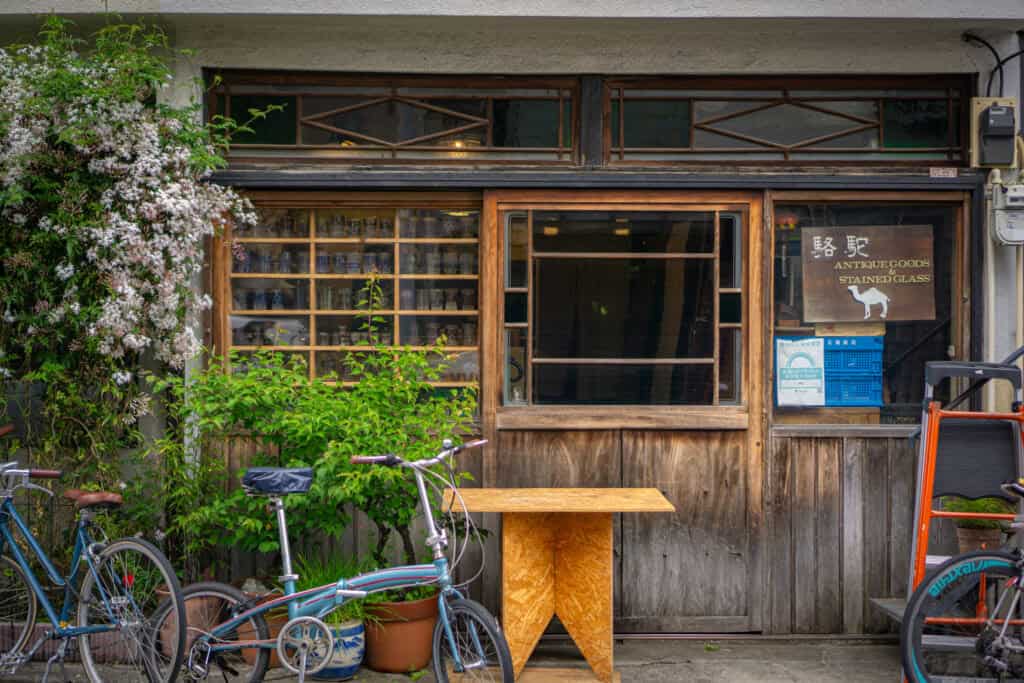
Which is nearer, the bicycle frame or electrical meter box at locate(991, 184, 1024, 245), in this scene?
the bicycle frame

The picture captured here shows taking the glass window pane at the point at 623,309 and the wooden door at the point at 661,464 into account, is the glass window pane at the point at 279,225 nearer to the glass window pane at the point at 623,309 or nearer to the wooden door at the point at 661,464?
the wooden door at the point at 661,464

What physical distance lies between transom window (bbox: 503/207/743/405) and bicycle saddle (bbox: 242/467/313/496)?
71.6 inches

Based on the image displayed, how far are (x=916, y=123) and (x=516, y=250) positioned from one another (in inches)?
116

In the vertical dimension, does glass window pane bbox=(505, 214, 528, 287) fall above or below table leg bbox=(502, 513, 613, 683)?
above

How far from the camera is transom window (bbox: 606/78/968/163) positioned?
6.36m

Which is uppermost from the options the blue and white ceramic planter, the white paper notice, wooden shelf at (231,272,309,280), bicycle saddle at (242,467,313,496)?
wooden shelf at (231,272,309,280)

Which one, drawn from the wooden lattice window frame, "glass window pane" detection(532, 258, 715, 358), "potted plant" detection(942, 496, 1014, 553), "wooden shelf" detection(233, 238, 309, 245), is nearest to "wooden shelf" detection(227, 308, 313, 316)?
the wooden lattice window frame

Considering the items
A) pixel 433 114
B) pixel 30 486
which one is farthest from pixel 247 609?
pixel 433 114

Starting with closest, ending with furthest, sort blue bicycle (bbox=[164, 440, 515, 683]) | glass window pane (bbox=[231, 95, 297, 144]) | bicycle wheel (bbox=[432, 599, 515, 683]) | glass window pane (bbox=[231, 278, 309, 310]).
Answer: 1. bicycle wheel (bbox=[432, 599, 515, 683])
2. blue bicycle (bbox=[164, 440, 515, 683])
3. glass window pane (bbox=[231, 95, 297, 144])
4. glass window pane (bbox=[231, 278, 309, 310])

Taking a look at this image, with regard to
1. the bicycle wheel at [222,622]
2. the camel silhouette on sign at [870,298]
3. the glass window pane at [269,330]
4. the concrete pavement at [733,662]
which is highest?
the camel silhouette on sign at [870,298]

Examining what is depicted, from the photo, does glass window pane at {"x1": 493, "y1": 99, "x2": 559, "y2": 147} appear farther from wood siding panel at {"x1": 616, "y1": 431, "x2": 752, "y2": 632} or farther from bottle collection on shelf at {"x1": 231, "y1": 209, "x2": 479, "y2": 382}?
wood siding panel at {"x1": 616, "y1": 431, "x2": 752, "y2": 632}

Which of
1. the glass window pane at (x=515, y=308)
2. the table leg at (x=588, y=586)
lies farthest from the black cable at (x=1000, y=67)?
the table leg at (x=588, y=586)

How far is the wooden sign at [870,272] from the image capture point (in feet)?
20.9

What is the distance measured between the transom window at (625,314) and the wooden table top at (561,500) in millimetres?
917
